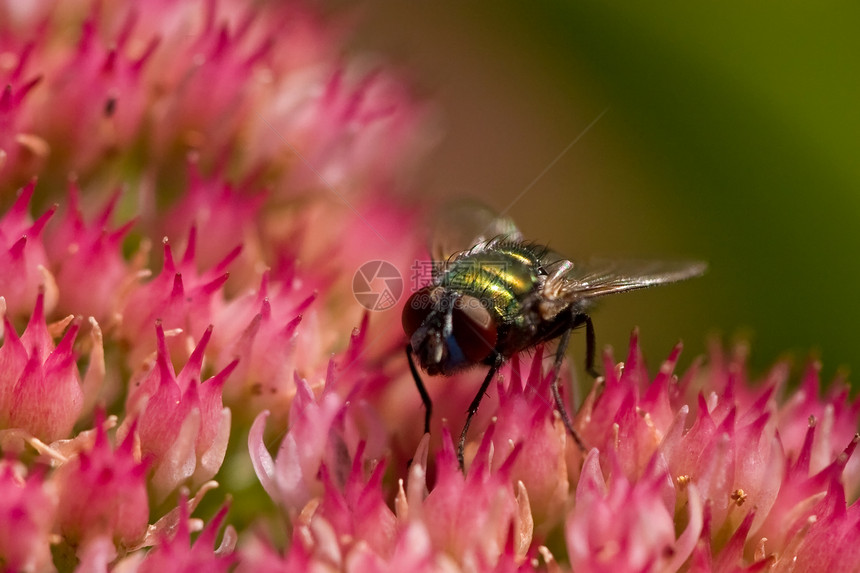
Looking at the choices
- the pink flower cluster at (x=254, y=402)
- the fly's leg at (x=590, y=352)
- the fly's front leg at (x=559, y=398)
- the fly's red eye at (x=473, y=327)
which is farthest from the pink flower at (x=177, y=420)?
the fly's leg at (x=590, y=352)

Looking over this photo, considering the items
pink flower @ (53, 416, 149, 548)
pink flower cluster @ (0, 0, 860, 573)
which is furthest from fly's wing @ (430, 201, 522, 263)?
pink flower @ (53, 416, 149, 548)

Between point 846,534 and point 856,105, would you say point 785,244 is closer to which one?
point 856,105

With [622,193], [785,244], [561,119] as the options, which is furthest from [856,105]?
[561,119]

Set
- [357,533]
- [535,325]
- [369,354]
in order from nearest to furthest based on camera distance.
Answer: [357,533] < [535,325] < [369,354]

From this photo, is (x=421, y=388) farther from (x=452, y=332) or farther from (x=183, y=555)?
(x=183, y=555)

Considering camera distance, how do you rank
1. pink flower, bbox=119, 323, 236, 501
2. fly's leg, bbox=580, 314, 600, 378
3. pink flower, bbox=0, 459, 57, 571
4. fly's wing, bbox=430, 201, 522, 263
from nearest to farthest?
pink flower, bbox=0, 459, 57, 571, pink flower, bbox=119, 323, 236, 501, fly's leg, bbox=580, 314, 600, 378, fly's wing, bbox=430, 201, 522, 263

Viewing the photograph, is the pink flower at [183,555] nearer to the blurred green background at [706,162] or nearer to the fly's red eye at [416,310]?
the fly's red eye at [416,310]

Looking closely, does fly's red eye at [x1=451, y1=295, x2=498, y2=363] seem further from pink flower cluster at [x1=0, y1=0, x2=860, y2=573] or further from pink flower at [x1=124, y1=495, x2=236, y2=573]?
pink flower at [x1=124, y1=495, x2=236, y2=573]
